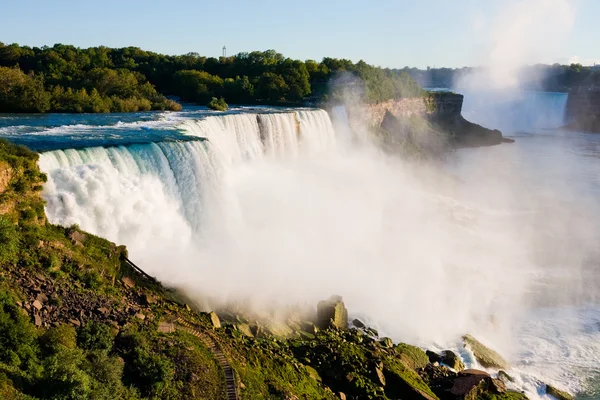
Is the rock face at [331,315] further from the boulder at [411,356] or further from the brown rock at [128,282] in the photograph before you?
the brown rock at [128,282]

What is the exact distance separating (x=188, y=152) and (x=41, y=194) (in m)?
6.50

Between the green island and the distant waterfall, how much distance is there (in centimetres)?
7017

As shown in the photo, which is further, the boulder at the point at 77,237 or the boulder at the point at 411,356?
the boulder at the point at 411,356

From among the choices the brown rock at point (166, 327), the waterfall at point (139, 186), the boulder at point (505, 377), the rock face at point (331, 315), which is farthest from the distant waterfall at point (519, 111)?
the brown rock at point (166, 327)

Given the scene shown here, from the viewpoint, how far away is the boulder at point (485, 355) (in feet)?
51.9

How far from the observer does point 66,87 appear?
3409cm

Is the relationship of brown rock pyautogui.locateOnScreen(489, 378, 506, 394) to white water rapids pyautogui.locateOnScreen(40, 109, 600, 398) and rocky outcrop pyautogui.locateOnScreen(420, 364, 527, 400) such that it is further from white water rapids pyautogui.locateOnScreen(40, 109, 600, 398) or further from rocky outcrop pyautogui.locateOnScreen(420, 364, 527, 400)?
white water rapids pyautogui.locateOnScreen(40, 109, 600, 398)

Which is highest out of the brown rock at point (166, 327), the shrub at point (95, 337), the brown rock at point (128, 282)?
the shrub at point (95, 337)

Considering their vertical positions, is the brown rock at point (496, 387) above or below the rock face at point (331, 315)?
below

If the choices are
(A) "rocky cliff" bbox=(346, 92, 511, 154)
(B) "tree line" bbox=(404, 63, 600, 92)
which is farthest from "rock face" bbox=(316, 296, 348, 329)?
(B) "tree line" bbox=(404, 63, 600, 92)

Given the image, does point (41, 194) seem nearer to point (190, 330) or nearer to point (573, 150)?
point (190, 330)

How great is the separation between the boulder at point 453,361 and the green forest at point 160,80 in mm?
23618

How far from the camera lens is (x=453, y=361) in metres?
15.1

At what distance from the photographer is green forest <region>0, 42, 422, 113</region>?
98.7ft
